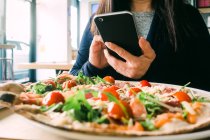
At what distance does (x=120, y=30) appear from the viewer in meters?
1.12

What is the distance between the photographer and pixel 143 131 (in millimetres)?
524

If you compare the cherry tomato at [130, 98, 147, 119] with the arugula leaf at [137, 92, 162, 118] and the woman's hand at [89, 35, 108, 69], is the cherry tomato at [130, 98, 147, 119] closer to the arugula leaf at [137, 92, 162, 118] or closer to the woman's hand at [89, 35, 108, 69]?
the arugula leaf at [137, 92, 162, 118]

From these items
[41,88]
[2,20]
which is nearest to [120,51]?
[41,88]

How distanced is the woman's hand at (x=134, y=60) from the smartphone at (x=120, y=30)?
4 cm

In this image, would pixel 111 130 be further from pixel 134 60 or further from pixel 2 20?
pixel 2 20

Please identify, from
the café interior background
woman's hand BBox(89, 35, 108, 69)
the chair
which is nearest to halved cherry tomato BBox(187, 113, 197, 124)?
woman's hand BBox(89, 35, 108, 69)

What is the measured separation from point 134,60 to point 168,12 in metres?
0.45

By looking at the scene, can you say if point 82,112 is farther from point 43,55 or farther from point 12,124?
point 43,55

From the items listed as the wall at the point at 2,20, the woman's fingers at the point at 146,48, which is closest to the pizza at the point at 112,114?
the woman's fingers at the point at 146,48

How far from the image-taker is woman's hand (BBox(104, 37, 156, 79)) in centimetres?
110

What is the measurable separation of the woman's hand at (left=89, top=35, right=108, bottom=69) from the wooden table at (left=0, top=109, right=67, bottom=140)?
58cm

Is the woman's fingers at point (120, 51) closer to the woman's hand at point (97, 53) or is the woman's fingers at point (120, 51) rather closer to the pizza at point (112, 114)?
the woman's hand at point (97, 53)

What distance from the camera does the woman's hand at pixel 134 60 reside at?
110 centimetres

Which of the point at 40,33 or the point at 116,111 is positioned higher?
the point at 40,33
